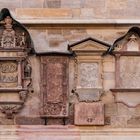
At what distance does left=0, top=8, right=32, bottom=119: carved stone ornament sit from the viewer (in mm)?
6590

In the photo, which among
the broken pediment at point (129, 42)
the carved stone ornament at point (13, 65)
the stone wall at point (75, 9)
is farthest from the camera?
the stone wall at point (75, 9)

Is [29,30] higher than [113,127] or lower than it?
higher

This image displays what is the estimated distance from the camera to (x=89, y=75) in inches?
262

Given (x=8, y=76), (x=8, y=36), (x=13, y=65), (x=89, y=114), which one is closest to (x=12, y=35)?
(x=8, y=36)

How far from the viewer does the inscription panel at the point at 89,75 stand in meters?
6.64

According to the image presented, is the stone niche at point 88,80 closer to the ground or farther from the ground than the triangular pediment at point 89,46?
closer to the ground

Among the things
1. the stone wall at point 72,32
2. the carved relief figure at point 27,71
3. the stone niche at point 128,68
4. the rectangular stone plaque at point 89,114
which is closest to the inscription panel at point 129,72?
the stone niche at point 128,68

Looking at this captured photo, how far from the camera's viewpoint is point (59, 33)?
6785mm

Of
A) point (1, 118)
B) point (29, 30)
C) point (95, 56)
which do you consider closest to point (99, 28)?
point (95, 56)

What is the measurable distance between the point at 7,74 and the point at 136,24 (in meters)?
1.52

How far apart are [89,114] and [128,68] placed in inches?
26.0

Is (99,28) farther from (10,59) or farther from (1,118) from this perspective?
(1,118)

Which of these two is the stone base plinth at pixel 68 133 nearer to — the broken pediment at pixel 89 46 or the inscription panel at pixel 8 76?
the inscription panel at pixel 8 76

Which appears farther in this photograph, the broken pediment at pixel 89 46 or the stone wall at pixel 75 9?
the stone wall at pixel 75 9
